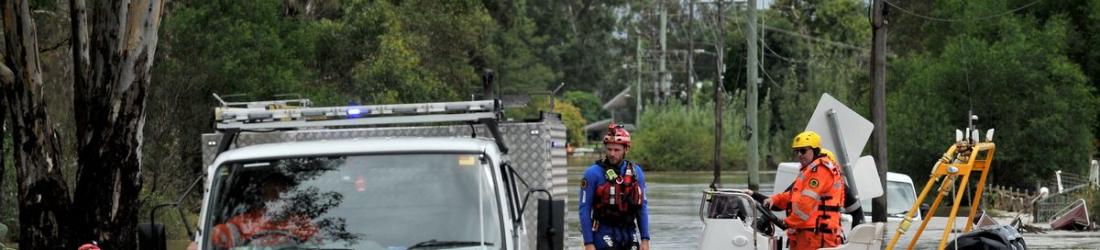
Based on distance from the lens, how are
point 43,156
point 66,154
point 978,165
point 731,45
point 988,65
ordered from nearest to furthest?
point 978,165 < point 43,156 < point 66,154 < point 988,65 < point 731,45

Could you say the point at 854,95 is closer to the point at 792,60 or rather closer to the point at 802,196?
the point at 792,60

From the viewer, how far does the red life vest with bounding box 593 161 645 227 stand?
35.9 ft

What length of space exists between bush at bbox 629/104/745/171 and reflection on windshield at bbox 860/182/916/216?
52725 mm

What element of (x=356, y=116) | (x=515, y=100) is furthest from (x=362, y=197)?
(x=515, y=100)

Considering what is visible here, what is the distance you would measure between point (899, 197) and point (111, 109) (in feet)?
40.1

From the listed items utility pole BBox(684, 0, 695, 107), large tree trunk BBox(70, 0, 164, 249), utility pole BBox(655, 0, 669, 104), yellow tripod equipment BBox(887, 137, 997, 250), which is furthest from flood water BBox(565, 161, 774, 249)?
utility pole BBox(655, 0, 669, 104)

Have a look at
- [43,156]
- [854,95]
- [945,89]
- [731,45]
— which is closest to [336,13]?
[945,89]

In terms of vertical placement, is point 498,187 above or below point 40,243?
above

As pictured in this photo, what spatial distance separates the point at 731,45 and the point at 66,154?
68.5 meters

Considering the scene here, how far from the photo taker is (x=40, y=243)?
56.4 feet

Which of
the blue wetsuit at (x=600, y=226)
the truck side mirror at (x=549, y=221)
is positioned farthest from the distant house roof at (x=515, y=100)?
the truck side mirror at (x=549, y=221)

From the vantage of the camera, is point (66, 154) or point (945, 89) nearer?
point (66, 154)

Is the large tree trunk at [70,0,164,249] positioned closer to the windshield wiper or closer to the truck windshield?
the truck windshield

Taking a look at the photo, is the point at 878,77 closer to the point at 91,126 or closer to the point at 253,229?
the point at 91,126
